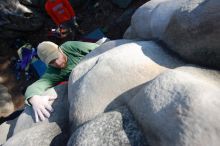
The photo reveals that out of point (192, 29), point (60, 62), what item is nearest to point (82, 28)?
point (60, 62)

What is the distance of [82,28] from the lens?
7.80 meters

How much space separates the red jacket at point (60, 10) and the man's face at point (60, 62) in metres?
3.19

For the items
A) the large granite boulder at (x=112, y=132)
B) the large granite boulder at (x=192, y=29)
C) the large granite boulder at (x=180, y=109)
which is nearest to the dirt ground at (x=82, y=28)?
the large granite boulder at (x=192, y=29)

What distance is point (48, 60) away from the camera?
4418mm

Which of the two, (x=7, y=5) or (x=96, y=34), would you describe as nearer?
(x=96, y=34)

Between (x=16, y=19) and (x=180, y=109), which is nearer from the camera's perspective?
(x=180, y=109)

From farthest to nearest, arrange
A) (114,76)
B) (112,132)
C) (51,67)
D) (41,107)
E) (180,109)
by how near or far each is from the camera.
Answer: (51,67)
(41,107)
(114,76)
(112,132)
(180,109)

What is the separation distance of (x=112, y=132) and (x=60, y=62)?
5.87 feet

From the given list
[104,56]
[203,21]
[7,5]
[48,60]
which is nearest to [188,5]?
[203,21]

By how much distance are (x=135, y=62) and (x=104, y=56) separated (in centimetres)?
39

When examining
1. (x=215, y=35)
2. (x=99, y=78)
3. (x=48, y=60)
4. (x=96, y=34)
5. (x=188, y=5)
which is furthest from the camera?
(x=96, y=34)

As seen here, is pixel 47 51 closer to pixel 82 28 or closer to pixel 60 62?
pixel 60 62

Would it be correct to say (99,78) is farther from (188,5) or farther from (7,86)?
(7,86)

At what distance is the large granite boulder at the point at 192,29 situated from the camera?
3.02 meters
